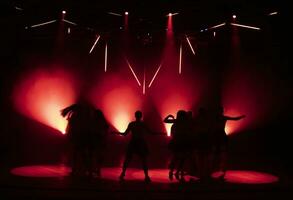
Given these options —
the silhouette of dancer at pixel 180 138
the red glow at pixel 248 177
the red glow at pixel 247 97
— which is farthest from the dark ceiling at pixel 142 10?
the red glow at pixel 248 177

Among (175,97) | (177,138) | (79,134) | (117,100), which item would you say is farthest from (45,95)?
(177,138)

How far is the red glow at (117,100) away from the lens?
13.2 metres

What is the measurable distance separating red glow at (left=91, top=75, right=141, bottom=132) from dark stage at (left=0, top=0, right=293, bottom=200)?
0.03 meters

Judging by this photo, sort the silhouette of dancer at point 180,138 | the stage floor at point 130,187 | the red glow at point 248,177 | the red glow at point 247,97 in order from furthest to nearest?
the red glow at point 247,97 < the red glow at point 248,177 < the silhouette of dancer at point 180,138 < the stage floor at point 130,187

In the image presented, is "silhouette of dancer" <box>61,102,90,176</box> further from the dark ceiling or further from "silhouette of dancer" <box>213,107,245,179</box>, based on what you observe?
the dark ceiling

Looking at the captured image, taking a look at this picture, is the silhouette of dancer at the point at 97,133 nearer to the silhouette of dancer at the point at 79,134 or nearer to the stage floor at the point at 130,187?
the silhouette of dancer at the point at 79,134

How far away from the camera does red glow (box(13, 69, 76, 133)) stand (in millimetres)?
12867

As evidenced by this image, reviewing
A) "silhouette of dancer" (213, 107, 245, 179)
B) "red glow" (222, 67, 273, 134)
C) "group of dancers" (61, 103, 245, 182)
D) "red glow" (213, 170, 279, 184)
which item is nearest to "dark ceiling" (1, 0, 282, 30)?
"red glow" (222, 67, 273, 134)

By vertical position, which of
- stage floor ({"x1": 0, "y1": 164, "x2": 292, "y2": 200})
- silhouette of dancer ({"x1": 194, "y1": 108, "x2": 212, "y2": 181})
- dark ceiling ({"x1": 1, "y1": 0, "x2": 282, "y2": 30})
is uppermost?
dark ceiling ({"x1": 1, "y1": 0, "x2": 282, "y2": 30})

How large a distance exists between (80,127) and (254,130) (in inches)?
267

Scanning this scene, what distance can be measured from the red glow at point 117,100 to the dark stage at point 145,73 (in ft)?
0.11

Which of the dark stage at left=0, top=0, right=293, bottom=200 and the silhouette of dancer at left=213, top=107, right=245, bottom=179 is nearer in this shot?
the silhouette of dancer at left=213, top=107, right=245, bottom=179

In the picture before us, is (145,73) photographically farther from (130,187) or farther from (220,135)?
(130,187)

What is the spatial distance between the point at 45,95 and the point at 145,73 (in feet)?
10.8
